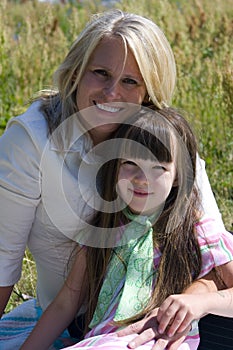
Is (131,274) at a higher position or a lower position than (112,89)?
lower

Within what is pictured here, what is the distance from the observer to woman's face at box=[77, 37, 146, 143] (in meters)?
2.30

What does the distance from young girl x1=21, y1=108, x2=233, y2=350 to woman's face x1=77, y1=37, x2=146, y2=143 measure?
5 cm

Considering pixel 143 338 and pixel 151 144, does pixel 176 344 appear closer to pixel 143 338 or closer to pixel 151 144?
pixel 143 338

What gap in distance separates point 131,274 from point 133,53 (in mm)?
625

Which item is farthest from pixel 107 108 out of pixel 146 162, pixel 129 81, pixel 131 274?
pixel 131 274

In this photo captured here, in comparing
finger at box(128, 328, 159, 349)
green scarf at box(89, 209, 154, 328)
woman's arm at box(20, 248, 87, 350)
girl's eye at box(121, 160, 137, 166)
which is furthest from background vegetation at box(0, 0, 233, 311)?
finger at box(128, 328, 159, 349)

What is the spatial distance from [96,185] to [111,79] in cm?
32

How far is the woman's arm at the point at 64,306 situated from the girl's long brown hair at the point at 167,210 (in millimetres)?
34

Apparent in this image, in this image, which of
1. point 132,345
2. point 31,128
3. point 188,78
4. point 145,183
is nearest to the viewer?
point 132,345

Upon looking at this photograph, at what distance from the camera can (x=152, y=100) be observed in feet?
7.70

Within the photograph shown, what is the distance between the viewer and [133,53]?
7.49 feet

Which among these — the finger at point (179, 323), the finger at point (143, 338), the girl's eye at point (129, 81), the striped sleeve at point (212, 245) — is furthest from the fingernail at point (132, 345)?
the girl's eye at point (129, 81)

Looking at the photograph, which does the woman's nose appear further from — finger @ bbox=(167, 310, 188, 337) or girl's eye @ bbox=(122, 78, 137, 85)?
finger @ bbox=(167, 310, 188, 337)

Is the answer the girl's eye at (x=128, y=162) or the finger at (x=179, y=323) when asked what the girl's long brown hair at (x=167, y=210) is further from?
the finger at (x=179, y=323)
